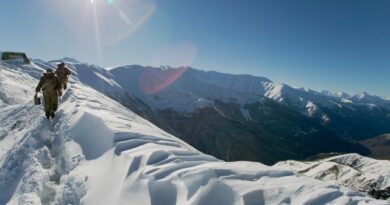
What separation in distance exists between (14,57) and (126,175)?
2985 inches

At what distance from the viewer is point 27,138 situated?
13320 millimetres

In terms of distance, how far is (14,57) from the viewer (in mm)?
72938

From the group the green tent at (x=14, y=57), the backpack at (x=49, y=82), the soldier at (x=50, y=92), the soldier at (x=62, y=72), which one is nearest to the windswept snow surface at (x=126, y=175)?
the soldier at (x=50, y=92)

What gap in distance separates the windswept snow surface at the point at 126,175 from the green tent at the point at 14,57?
2519 inches

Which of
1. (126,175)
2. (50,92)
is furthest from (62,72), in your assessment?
(126,175)

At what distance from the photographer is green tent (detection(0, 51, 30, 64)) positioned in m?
69.0

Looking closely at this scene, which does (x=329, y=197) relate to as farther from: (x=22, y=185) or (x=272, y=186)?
(x=22, y=185)

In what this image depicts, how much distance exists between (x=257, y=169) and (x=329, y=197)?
190 cm

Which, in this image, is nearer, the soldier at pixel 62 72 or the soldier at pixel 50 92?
the soldier at pixel 50 92

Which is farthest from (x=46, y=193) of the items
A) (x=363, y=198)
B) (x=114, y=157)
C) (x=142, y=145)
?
(x=363, y=198)

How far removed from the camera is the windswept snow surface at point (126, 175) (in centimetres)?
664

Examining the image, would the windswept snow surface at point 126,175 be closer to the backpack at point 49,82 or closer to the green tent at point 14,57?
the backpack at point 49,82

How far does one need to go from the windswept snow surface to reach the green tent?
6399cm

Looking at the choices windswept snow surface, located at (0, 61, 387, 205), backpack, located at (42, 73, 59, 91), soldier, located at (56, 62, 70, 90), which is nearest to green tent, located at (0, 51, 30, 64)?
soldier, located at (56, 62, 70, 90)
